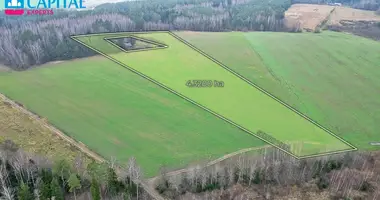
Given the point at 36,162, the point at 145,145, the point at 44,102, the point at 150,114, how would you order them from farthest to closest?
the point at 44,102 < the point at 150,114 < the point at 145,145 < the point at 36,162

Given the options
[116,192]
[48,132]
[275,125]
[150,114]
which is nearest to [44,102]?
[48,132]

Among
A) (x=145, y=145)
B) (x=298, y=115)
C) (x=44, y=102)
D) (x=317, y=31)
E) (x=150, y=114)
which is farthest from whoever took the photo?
(x=317, y=31)

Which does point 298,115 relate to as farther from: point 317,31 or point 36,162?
point 317,31

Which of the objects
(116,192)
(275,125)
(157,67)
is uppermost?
(157,67)

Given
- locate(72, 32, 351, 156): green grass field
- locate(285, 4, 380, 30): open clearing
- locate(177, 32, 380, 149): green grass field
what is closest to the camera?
locate(72, 32, 351, 156): green grass field

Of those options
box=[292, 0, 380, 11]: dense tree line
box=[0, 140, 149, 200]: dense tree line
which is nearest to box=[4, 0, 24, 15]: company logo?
box=[0, 140, 149, 200]: dense tree line

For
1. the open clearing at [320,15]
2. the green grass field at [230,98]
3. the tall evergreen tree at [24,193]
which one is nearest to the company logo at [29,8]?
the green grass field at [230,98]

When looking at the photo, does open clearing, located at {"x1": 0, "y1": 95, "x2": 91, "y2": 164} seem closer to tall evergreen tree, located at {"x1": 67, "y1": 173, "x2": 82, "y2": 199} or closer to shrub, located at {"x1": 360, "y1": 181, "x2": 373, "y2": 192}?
tall evergreen tree, located at {"x1": 67, "y1": 173, "x2": 82, "y2": 199}
